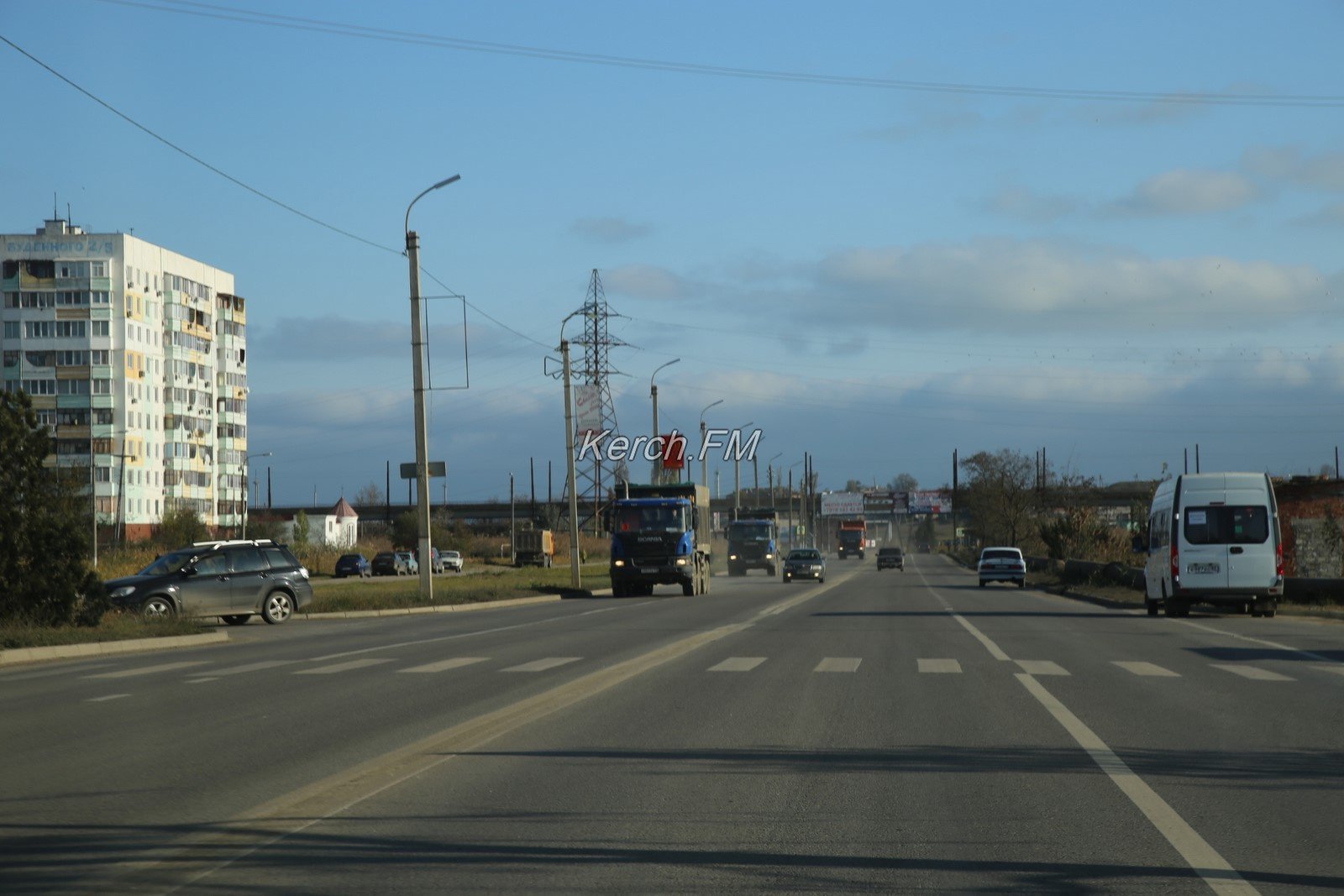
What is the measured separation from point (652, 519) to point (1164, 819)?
39222mm

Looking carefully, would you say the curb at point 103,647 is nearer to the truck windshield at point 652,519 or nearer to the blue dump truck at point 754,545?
the truck windshield at point 652,519

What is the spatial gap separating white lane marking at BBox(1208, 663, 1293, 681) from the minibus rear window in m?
11.4

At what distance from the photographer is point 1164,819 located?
7957mm

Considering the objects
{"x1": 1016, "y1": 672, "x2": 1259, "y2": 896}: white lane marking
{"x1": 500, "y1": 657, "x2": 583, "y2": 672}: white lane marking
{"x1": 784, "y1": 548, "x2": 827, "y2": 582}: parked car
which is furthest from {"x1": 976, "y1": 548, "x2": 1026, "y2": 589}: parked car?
{"x1": 1016, "y1": 672, "x2": 1259, "y2": 896}: white lane marking

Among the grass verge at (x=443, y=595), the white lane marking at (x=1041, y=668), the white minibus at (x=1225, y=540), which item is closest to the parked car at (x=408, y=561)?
the grass verge at (x=443, y=595)

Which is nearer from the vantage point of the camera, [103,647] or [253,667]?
[253,667]

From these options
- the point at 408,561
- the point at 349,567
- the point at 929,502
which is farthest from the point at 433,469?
the point at 929,502

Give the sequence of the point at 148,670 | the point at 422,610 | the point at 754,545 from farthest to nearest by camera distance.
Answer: the point at 754,545 → the point at 422,610 → the point at 148,670

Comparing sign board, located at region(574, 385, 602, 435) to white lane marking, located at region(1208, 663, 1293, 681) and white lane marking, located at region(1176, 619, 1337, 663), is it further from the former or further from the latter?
white lane marking, located at region(1208, 663, 1293, 681)

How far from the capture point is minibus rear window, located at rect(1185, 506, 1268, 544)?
2911 cm

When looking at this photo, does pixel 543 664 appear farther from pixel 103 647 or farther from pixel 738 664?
pixel 103 647

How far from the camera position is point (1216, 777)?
30.7 ft

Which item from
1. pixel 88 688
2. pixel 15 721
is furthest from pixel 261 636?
pixel 15 721

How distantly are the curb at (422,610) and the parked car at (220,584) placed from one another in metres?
1.83
